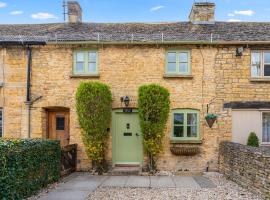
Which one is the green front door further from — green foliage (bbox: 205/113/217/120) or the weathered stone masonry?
green foliage (bbox: 205/113/217/120)

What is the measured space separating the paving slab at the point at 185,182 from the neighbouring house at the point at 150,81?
1.34m

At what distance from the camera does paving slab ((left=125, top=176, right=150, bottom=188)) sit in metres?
11.1

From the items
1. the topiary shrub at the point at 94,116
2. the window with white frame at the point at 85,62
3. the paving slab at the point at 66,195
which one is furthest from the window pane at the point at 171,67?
the paving slab at the point at 66,195

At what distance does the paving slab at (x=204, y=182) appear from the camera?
11.0 metres

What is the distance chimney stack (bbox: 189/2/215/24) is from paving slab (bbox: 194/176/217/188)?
801cm

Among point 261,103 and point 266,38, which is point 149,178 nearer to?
point 261,103

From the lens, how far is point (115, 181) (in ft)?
38.7

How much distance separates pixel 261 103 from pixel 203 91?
2438mm

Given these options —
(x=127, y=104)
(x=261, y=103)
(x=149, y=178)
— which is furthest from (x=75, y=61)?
(x=261, y=103)

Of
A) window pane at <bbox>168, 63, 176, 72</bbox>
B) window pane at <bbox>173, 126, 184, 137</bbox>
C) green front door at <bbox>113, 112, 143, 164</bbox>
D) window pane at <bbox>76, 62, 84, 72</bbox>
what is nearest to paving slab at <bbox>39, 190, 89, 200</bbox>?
green front door at <bbox>113, 112, 143, 164</bbox>

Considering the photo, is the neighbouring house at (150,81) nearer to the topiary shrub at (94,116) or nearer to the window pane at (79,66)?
the window pane at (79,66)

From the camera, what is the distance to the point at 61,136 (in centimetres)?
1477

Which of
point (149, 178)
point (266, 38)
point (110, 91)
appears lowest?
point (149, 178)

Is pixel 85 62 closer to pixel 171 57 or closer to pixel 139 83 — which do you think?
pixel 139 83
